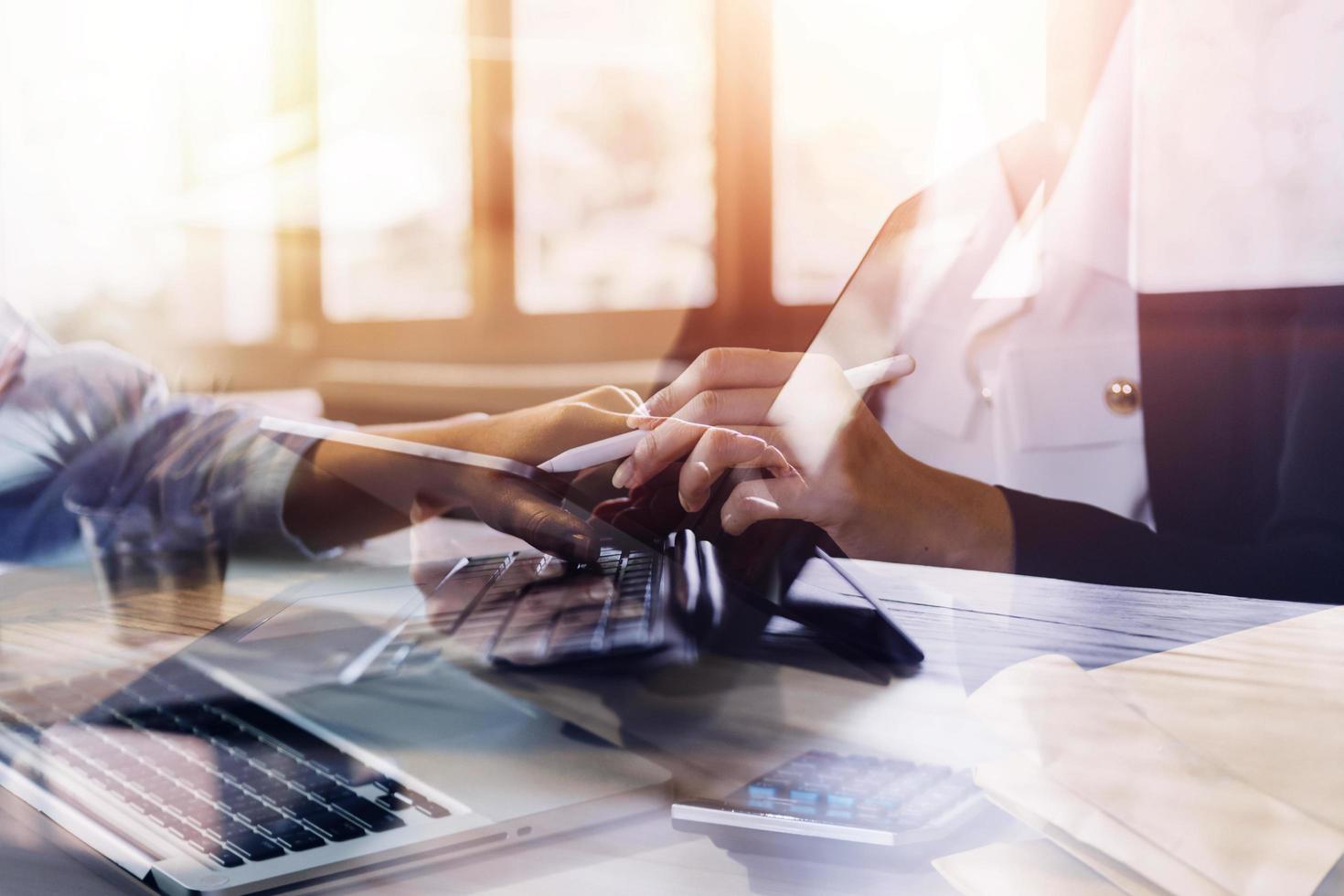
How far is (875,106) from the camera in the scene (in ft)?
1.08

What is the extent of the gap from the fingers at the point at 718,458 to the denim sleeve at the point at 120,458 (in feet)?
1.01

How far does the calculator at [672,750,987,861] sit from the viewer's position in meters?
0.23

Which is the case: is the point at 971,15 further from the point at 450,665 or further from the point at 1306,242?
the point at 450,665

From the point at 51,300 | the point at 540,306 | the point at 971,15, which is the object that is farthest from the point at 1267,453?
the point at 51,300

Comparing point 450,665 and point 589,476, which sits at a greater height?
point 589,476

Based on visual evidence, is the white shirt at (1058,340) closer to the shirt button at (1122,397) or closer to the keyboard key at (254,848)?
the shirt button at (1122,397)

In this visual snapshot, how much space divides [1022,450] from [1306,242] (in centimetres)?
11

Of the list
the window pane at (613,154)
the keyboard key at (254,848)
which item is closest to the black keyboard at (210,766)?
the keyboard key at (254,848)

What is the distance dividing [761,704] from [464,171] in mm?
308

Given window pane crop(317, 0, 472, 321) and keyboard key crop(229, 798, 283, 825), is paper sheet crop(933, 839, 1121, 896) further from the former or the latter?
window pane crop(317, 0, 472, 321)

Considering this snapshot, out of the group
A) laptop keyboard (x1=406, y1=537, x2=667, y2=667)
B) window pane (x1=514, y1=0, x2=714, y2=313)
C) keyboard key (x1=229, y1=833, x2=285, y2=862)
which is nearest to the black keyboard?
keyboard key (x1=229, y1=833, x2=285, y2=862)

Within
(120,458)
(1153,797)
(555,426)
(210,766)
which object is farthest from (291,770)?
(120,458)

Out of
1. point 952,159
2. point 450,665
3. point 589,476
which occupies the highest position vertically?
point 952,159

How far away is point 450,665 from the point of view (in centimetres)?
42
